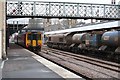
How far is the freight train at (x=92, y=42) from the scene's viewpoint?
24.0m

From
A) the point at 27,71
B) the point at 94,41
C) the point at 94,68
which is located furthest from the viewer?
the point at 94,41

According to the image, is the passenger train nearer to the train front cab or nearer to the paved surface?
the train front cab

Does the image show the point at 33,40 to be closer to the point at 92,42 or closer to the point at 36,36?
the point at 36,36

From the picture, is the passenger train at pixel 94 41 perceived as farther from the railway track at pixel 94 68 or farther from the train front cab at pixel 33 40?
the train front cab at pixel 33 40

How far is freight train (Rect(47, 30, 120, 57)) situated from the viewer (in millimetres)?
24047

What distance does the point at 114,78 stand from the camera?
535 inches

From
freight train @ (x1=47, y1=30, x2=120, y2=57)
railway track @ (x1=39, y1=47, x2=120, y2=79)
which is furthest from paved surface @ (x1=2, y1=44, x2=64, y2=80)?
freight train @ (x1=47, y1=30, x2=120, y2=57)

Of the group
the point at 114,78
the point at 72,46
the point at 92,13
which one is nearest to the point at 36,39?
the point at 72,46

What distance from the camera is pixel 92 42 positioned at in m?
29.9

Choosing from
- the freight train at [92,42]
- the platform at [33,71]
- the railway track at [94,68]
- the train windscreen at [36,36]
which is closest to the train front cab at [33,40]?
the train windscreen at [36,36]

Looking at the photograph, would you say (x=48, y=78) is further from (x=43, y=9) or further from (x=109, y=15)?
(x=109, y=15)

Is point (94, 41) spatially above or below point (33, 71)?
above

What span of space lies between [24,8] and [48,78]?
31.8 meters

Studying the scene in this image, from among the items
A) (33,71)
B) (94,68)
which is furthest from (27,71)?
(94,68)
